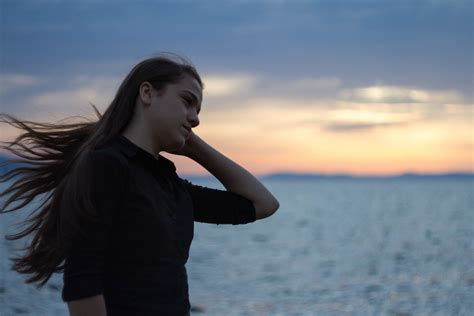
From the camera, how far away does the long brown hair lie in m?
2.87

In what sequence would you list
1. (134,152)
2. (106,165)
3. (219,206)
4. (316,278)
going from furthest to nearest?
(316,278) → (219,206) → (134,152) → (106,165)

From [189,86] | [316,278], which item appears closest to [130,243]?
[189,86]

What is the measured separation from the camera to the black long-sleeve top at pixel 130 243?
9.08 ft

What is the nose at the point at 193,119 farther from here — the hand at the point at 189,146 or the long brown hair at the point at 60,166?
the hand at the point at 189,146

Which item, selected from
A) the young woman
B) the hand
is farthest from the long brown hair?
the hand

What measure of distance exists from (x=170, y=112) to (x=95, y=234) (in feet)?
1.99

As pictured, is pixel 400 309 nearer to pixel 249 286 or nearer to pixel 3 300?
pixel 249 286

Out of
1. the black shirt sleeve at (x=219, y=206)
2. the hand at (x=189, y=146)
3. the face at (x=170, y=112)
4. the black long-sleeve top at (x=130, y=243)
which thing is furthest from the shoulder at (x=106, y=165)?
the hand at (x=189, y=146)

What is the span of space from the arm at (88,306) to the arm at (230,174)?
50.1 inches

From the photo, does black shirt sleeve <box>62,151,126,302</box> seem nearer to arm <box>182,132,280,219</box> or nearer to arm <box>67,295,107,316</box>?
arm <box>67,295,107,316</box>

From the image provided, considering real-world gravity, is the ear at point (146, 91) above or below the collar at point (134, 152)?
above

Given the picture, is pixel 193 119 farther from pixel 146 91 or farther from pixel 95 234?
pixel 95 234

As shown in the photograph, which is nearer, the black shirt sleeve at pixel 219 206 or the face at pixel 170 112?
the face at pixel 170 112

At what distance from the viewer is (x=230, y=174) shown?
3893 mm
